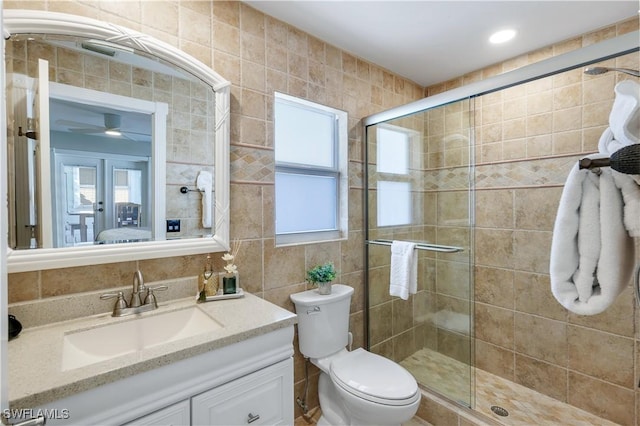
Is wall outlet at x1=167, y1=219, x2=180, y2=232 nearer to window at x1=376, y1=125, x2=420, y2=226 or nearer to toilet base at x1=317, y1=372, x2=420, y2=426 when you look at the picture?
toilet base at x1=317, y1=372, x2=420, y2=426

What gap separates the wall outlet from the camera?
1.46 m

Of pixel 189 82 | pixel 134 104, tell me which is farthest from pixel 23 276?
pixel 189 82

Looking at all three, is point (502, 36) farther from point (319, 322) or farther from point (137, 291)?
point (137, 291)

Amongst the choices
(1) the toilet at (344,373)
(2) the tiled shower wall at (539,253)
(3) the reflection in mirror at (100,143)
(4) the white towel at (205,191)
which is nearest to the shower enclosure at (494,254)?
(2) the tiled shower wall at (539,253)

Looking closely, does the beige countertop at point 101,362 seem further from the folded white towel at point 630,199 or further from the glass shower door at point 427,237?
the glass shower door at point 427,237

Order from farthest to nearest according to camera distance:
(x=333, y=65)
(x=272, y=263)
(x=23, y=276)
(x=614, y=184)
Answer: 1. (x=333, y=65)
2. (x=272, y=263)
3. (x=23, y=276)
4. (x=614, y=184)

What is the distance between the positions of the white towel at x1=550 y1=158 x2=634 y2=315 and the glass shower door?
109 centimetres

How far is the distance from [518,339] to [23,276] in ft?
9.33

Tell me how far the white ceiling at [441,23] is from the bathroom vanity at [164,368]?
5.38 ft

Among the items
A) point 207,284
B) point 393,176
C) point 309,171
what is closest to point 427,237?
point 393,176

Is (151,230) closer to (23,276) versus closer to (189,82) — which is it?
(23,276)

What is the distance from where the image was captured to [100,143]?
129 centimetres

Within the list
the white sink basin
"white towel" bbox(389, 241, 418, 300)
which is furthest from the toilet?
the white sink basin

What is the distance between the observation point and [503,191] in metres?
2.29
